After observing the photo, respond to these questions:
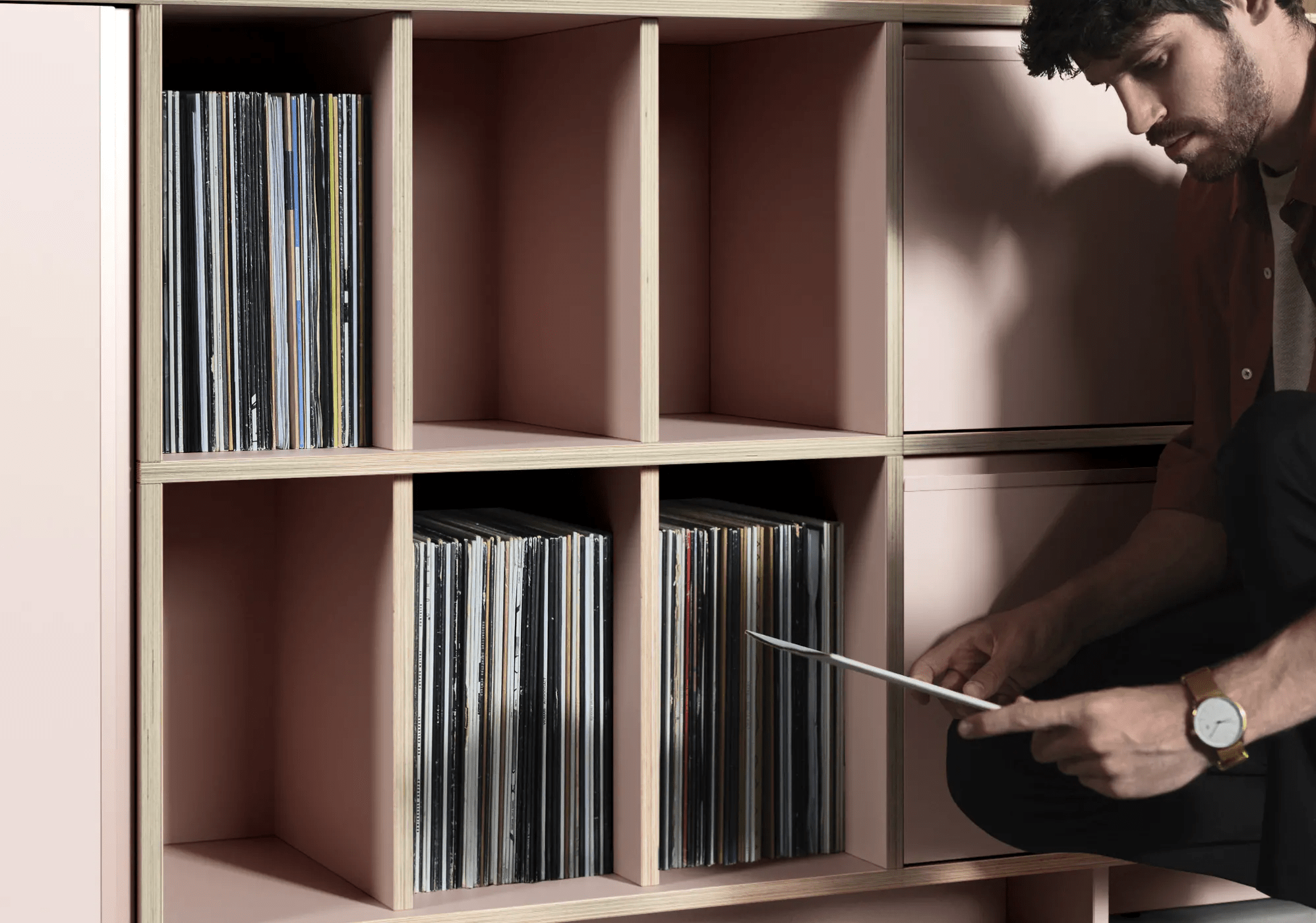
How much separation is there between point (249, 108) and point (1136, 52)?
698mm

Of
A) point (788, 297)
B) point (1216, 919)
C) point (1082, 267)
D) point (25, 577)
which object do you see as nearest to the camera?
point (25, 577)

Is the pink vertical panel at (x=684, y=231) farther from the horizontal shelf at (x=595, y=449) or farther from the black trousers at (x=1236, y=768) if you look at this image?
the black trousers at (x=1236, y=768)

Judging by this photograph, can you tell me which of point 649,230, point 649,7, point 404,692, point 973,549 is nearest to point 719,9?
point 649,7

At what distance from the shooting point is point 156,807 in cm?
137

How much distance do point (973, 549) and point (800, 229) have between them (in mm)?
343

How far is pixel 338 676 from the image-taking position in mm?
1557

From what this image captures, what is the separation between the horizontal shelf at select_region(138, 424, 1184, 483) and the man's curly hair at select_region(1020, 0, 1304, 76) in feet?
1.10

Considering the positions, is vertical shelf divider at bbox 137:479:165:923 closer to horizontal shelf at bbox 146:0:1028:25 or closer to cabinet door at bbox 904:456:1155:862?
horizontal shelf at bbox 146:0:1028:25

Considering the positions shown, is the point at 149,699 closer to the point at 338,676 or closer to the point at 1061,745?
the point at 338,676

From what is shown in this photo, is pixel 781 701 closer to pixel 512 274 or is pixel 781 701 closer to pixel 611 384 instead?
pixel 611 384

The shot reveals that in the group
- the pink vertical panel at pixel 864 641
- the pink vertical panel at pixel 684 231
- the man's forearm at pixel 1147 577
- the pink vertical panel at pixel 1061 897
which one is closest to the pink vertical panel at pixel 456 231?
the pink vertical panel at pixel 684 231

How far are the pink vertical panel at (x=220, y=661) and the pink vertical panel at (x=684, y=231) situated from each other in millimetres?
438

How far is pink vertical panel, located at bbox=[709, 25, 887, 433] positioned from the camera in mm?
1528

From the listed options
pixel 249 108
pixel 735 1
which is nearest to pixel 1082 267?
pixel 735 1
